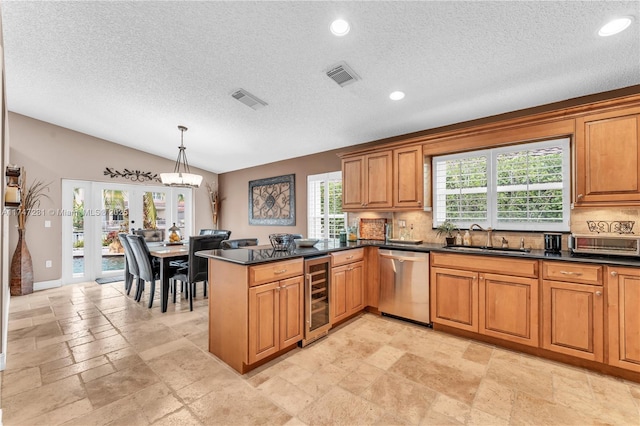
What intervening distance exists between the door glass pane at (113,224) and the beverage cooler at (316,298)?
5.26 meters

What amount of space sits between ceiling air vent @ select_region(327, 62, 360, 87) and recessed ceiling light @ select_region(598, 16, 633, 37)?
1.82 meters

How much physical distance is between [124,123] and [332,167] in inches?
144

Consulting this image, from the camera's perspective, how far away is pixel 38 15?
2.44m

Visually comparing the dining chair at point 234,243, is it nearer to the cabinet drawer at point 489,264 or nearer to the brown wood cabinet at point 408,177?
the brown wood cabinet at point 408,177

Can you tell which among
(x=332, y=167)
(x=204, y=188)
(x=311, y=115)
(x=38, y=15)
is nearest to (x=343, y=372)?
(x=311, y=115)

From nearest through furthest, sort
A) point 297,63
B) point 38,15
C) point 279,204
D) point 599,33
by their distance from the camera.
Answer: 1. point 599,33
2. point 38,15
3. point 297,63
4. point 279,204

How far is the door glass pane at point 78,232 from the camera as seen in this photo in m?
5.45

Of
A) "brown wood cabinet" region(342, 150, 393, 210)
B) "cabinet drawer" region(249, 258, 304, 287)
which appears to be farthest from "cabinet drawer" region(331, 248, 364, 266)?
"brown wood cabinet" region(342, 150, 393, 210)

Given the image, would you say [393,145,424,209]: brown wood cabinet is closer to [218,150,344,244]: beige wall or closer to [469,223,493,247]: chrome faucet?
[469,223,493,247]: chrome faucet

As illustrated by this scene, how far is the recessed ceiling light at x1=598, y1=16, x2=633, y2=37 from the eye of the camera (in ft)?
6.09

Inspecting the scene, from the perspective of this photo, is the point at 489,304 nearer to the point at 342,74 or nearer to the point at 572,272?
the point at 572,272

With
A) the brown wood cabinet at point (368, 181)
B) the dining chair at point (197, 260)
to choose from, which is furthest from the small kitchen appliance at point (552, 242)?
the dining chair at point (197, 260)

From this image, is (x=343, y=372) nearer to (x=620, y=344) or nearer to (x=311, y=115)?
(x=620, y=344)

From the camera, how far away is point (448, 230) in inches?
136
